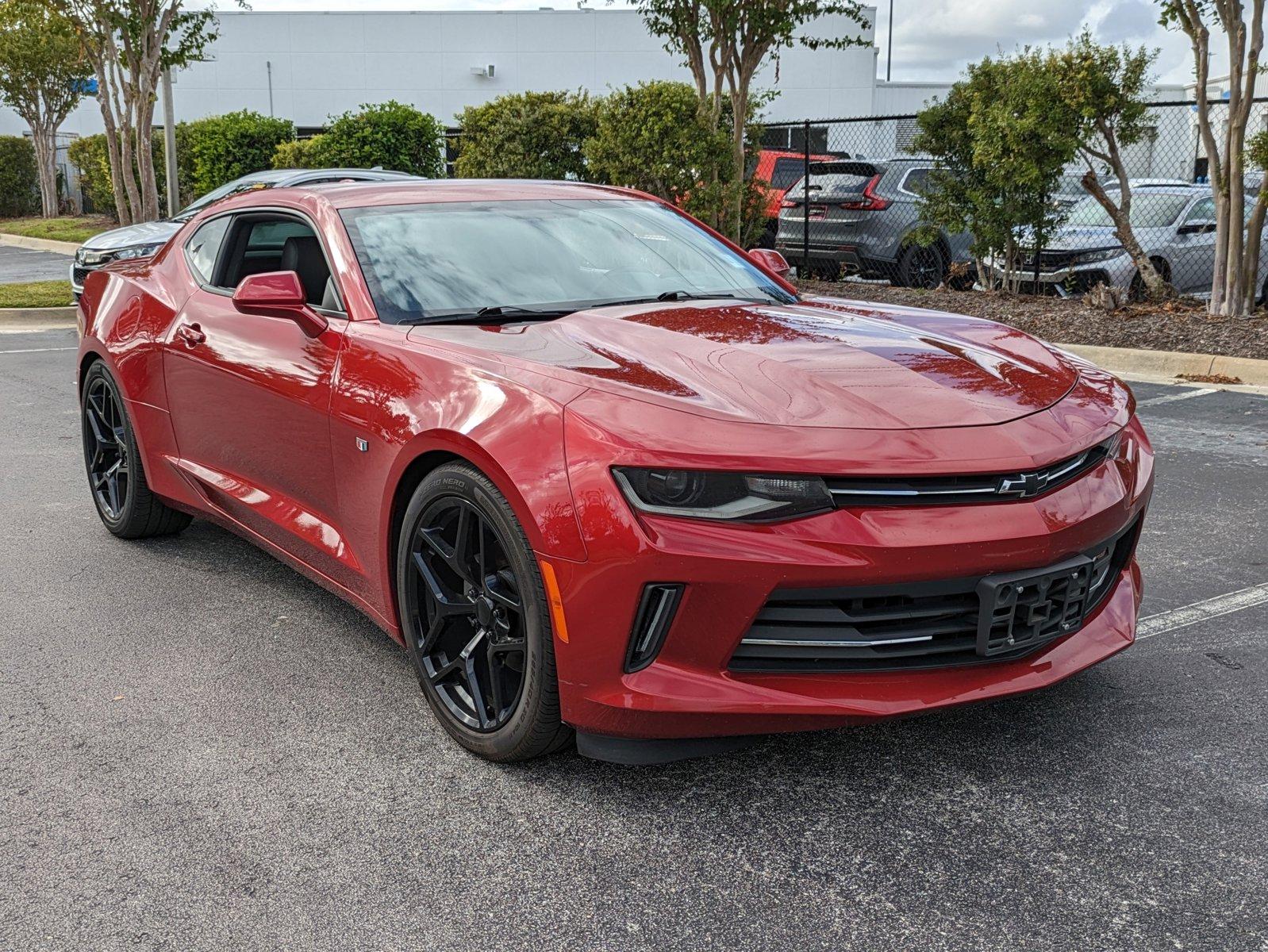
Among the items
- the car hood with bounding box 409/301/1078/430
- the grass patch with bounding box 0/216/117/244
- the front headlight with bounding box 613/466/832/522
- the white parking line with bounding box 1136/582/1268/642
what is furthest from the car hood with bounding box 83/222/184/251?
the grass patch with bounding box 0/216/117/244

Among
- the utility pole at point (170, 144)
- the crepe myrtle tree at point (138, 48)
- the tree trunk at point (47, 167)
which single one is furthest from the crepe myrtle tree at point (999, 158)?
the tree trunk at point (47, 167)

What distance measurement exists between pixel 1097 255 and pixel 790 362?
10.7m

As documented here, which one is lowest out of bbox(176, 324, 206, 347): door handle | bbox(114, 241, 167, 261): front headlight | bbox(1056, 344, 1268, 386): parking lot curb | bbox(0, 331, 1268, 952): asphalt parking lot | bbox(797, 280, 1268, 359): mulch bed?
bbox(0, 331, 1268, 952): asphalt parking lot

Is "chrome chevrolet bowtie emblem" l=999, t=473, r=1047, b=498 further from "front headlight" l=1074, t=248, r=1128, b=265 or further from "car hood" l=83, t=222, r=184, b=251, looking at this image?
"car hood" l=83, t=222, r=184, b=251

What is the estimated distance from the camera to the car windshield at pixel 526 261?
378 cm

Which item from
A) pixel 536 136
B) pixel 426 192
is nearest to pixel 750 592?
pixel 426 192

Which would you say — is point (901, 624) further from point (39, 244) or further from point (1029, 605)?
point (39, 244)

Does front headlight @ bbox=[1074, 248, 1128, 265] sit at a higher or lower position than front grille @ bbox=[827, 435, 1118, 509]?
higher

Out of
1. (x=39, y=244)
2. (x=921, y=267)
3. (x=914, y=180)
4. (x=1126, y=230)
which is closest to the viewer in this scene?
(x=1126, y=230)

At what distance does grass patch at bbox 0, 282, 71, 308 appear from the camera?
1411 cm

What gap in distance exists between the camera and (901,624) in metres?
2.78

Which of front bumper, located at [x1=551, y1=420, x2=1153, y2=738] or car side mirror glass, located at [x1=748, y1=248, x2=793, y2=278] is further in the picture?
car side mirror glass, located at [x1=748, y1=248, x2=793, y2=278]

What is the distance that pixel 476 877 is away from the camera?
2.68 metres

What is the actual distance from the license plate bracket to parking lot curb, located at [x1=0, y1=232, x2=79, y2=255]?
71.8 ft
